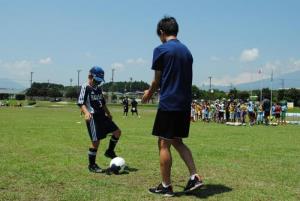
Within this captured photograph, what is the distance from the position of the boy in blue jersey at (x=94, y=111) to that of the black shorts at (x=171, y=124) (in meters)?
2.37

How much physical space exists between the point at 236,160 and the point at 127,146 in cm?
390

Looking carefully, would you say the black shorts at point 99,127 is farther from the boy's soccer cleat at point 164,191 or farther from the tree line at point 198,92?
the tree line at point 198,92

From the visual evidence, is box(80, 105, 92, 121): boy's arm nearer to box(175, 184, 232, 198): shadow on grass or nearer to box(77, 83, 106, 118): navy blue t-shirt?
box(77, 83, 106, 118): navy blue t-shirt

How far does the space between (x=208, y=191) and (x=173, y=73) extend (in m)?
1.79

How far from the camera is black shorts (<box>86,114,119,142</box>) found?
873 centimetres

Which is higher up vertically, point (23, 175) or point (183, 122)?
point (183, 122)

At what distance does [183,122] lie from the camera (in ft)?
21.7

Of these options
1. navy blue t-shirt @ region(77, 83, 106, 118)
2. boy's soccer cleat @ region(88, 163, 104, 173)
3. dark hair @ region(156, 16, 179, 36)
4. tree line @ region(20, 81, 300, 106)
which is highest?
tree line @ region(20, 81, 300, 106)

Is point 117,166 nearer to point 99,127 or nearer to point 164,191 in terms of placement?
point 99,127

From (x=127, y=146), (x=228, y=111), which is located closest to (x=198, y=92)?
(x=228, y=111)

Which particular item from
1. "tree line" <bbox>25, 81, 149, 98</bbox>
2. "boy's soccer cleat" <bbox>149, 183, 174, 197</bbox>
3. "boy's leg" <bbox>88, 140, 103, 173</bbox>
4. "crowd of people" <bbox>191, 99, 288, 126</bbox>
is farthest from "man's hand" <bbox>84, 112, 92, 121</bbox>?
"tree line" <bbox>25, 81, 149, 98</bbox>

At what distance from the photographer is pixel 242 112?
32.6 meters

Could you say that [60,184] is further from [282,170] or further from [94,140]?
[282,170]

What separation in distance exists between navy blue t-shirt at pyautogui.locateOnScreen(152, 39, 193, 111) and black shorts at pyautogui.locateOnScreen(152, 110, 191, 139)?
0.08m
